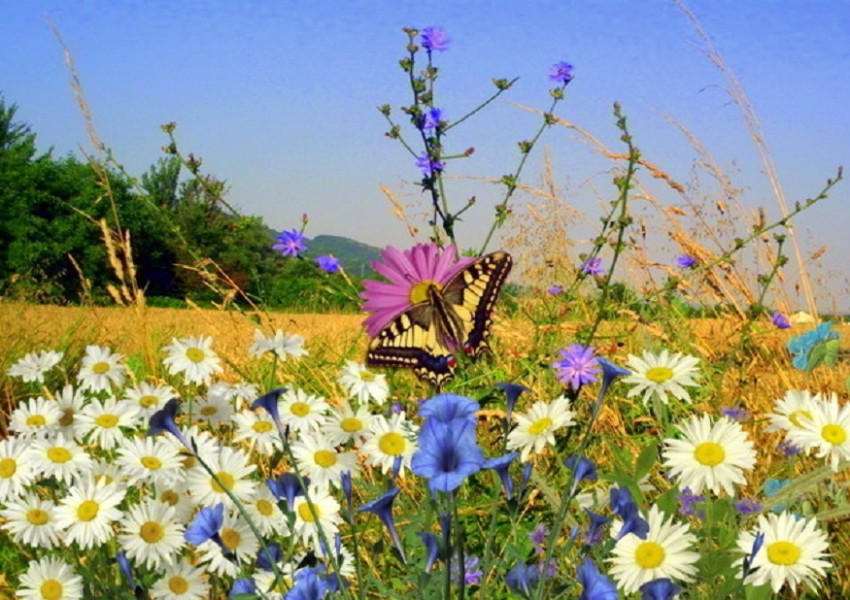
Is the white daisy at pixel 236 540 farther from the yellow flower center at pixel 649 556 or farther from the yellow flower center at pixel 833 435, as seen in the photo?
the yellow flower center at pixel 833 435

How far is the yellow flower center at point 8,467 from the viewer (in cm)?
242

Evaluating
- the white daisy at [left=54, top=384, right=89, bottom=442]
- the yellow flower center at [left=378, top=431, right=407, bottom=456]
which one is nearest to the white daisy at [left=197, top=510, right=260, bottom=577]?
the yellow flower center at [left=378, top=431, right=407, bottom=456]

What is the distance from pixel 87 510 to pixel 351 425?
1.97 ft

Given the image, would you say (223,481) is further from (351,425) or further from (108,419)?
(108,419)

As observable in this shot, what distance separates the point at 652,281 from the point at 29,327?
4.09m

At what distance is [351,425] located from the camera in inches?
90.0

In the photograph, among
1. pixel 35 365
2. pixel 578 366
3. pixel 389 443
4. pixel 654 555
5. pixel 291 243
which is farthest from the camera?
pixel 291 243

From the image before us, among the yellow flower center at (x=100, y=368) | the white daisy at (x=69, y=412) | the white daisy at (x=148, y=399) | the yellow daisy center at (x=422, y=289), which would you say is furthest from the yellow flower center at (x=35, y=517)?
the yellow daisy center at (x=422, y=289)

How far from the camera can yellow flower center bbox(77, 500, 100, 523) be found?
2230mm

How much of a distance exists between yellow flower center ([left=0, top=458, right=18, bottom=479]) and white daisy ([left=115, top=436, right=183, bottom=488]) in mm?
335

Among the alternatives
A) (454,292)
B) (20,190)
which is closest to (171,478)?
(454,292)

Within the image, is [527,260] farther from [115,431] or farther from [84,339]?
[115,431]

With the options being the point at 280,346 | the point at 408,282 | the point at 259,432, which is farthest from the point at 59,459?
the point at 408,282

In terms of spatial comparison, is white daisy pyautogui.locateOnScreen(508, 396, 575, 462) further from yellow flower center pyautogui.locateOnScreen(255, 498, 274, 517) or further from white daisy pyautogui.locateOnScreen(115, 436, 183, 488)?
white daisy pyautogui.locateOnScreen(115, 436, 183, 488)
